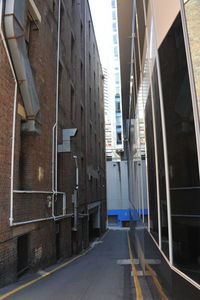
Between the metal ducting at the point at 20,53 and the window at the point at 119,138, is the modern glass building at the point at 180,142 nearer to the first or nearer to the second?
the metal ducting at the point at 20,53

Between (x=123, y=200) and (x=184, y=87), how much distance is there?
37555 millimetres

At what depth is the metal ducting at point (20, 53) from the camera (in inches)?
243

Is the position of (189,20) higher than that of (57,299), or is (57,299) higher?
(189,20)

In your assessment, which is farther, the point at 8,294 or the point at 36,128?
the point at 36,128

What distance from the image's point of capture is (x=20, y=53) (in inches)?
255

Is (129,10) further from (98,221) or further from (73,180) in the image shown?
(98,221)

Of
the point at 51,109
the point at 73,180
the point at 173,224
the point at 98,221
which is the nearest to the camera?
the point at 173,224

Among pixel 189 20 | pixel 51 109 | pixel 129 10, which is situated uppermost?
pixel 129 10

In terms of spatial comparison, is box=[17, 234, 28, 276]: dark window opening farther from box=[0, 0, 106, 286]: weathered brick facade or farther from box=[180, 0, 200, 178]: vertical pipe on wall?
box=[180, 0, 200, 178]: vertical pipe on wall

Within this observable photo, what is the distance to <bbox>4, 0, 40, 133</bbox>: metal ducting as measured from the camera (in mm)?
6180

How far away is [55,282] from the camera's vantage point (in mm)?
6371

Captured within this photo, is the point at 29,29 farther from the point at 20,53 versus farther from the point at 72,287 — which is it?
the point at 72,287

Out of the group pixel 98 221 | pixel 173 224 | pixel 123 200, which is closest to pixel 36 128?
pixel 173 224

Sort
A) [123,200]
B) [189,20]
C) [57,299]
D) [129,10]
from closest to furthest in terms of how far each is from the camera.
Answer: [189,20], [57,299], [129,10], [123,200]
